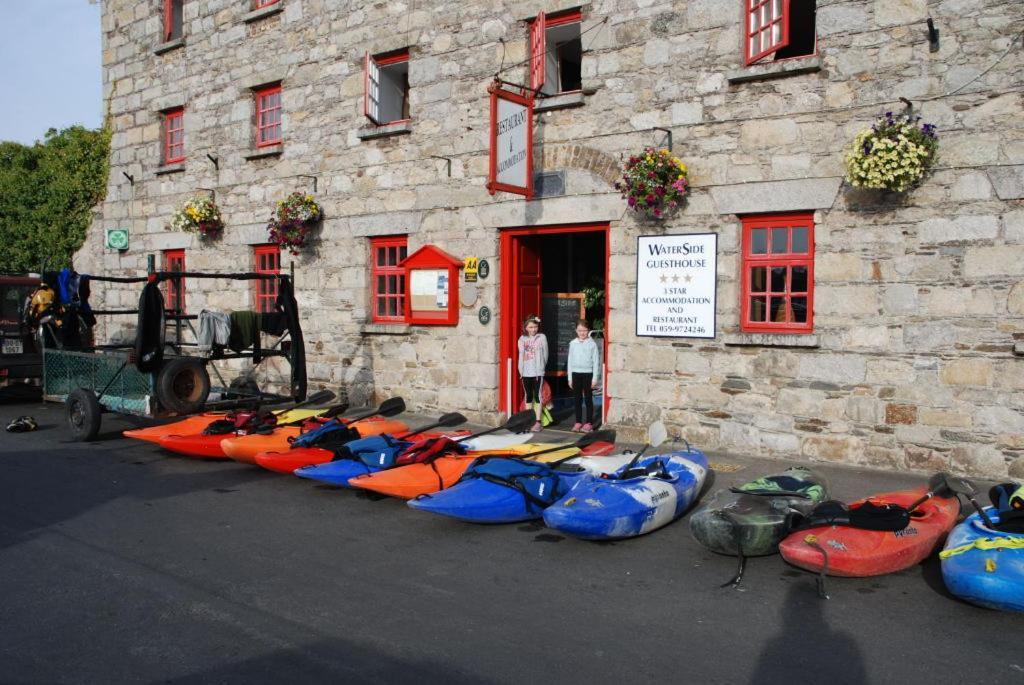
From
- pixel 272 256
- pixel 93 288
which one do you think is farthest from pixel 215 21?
pixel 93 288

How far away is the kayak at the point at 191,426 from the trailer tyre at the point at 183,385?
0.54 feet

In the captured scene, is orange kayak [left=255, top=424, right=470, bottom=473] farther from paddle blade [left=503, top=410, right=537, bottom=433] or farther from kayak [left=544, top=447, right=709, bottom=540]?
kayak [left=544, top=447, right=709, bottom=540]

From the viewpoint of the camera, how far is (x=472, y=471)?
7184 mm

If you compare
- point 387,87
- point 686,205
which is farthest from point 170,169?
point 686,205

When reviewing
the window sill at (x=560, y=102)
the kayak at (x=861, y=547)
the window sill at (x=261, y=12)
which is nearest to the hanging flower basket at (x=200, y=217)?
the window sill at (x=261, y=12)

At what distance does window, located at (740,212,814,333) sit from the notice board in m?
3.76

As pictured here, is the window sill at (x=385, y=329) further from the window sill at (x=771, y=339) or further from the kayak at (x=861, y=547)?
the kayak at (x=861, y=547)

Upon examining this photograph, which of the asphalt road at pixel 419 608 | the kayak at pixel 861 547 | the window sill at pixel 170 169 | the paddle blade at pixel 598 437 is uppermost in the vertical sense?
the window sill at pixel 170 169

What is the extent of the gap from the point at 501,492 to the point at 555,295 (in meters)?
6.47

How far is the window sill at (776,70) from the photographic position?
8.98m

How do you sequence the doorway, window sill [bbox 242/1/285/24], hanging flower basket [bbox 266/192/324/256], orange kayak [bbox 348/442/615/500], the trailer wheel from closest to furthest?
orange kayak [bbox 348/442/615/500] → the trailer wheel → the doorway → hanging flower basket [bbox 266/192/324/256] → window sill [bbox 242/1/285/24]

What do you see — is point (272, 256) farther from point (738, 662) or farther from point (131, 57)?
point (738, 662)

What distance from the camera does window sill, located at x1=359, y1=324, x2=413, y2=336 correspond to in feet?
41.5

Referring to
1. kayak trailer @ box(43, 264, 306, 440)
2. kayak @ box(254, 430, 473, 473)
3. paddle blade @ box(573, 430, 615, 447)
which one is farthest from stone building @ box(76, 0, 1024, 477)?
kayak @ box(254, 430, 473, 473)
